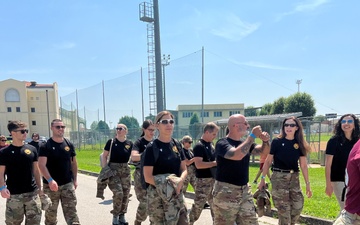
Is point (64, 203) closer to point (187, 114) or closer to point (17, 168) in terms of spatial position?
point (17, 168)

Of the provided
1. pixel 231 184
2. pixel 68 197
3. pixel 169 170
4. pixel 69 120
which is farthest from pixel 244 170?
pixel 69 120

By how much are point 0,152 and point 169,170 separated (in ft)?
7.96

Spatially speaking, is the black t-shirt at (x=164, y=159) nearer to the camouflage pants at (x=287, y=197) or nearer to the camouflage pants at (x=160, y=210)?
the camouflage pants at (x=160, y=210)

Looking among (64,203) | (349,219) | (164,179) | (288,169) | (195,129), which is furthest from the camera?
(195,129)

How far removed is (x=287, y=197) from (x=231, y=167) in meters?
1.40

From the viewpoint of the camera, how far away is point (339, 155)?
418cm

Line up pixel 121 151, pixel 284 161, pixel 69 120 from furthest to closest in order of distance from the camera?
1. pixel 69 120
2. pixel 121 151
3. pixel 284 161

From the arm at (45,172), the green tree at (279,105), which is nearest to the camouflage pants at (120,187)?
the arm at (45,172)

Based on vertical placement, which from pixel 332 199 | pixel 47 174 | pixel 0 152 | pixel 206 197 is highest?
pixel 0 152

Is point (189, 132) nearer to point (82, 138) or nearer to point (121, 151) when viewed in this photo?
point (121, 151)

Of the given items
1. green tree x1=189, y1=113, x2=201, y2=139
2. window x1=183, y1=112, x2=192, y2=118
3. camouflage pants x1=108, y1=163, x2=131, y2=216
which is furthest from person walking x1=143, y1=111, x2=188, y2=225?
window x1=183, y1=112, x2=192, y2=118

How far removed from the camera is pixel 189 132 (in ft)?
55.5

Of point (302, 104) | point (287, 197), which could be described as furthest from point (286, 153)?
point (302, 104)

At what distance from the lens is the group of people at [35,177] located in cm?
415
